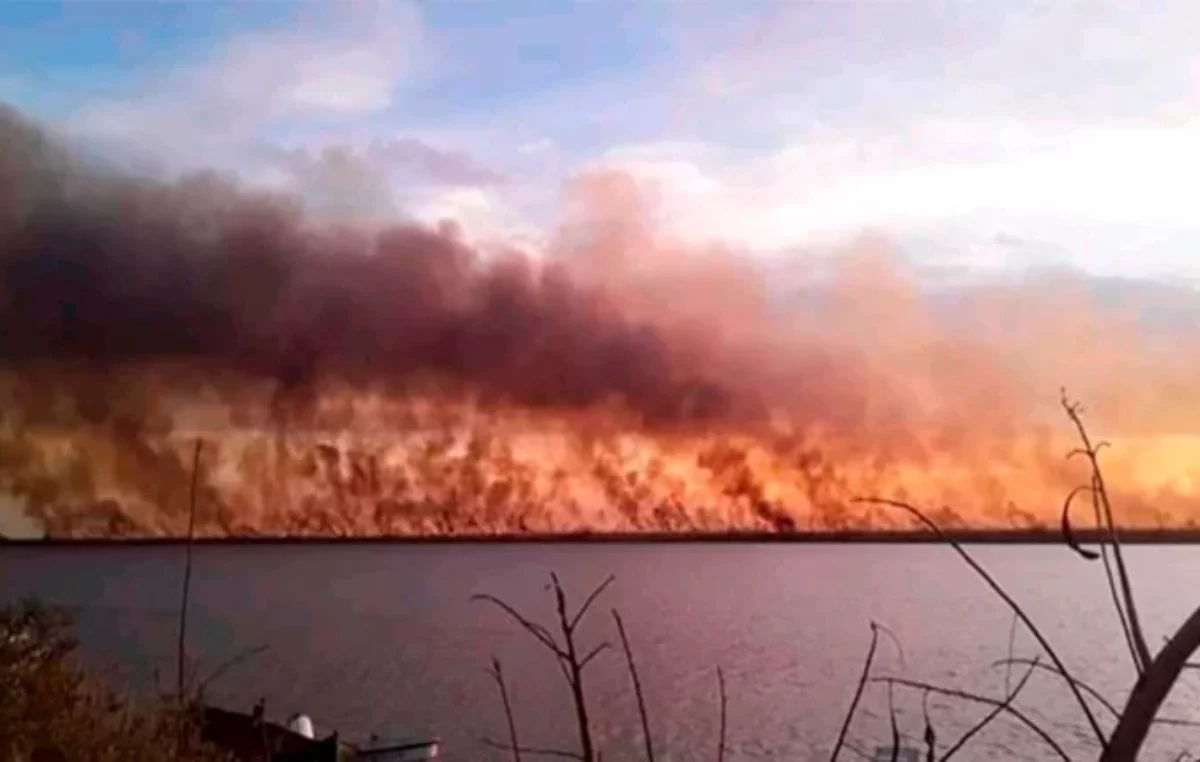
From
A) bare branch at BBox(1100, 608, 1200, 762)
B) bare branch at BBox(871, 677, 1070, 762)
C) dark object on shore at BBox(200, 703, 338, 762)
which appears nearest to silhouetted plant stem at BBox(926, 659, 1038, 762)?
bare branch at BBox(871, 677, 1070, 762)

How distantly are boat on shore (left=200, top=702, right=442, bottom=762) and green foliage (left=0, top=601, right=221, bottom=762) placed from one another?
11042 mm

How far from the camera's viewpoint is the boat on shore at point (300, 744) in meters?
25.5

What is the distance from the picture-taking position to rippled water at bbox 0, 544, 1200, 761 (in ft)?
158

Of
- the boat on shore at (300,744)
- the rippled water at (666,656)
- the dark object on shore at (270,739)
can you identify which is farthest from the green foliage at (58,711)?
the dark object on shore at (270,739)

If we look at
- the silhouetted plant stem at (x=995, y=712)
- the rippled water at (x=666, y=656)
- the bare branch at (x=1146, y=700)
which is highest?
the bare branch at (x=1146, y=700)

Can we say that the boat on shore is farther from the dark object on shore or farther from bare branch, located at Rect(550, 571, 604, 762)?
bare branch, located at Rect(550, 571, 604, 762)

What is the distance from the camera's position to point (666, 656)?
7494cm

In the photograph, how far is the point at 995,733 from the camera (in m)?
46.5

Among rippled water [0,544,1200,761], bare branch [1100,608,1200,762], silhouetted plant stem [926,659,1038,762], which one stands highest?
bare branch [1100,608,1200,762]

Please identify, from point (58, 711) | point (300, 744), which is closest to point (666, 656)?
point (300, 744)

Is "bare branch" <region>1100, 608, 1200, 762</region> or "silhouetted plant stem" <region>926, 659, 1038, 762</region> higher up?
"bare branch" <region>1100, 608, 1200, 762</region>

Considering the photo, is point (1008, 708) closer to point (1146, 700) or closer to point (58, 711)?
point (1146, 700)

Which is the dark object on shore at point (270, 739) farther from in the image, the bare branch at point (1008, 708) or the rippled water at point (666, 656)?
the bare branch at point (1008, 708)

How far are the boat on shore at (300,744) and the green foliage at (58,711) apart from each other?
11.0 metres
